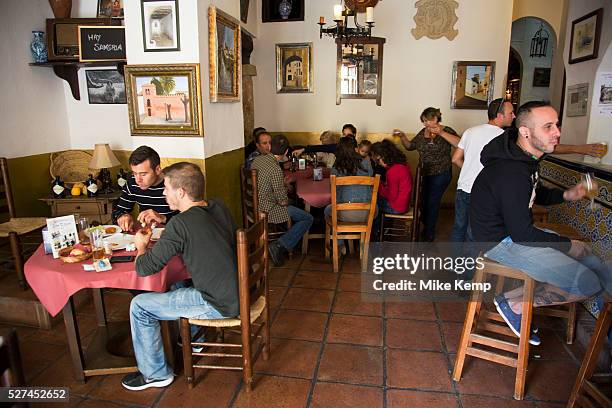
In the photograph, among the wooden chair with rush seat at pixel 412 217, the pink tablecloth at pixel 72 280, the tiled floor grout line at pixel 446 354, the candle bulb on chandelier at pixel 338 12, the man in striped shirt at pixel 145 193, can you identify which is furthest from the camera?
the candle bulb on chandelier at pixel 338 12

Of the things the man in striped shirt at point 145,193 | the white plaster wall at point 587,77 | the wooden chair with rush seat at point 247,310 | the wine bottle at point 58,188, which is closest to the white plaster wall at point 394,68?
the white plaster wall at point 587,77

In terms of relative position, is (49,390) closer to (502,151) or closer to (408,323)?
(408,323)

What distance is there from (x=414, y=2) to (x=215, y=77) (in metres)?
3.69

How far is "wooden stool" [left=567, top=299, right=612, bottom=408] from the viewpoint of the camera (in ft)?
5.82

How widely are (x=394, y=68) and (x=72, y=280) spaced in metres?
5.36

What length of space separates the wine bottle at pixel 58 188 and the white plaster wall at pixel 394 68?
3.16 m

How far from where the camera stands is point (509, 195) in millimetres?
2102

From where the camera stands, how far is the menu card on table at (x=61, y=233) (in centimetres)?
231

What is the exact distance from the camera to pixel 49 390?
7.24ft

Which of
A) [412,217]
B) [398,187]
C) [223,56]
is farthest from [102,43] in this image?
[412,217]

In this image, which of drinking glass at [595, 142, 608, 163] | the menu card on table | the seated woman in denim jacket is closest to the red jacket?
the seated woman in denim jacket

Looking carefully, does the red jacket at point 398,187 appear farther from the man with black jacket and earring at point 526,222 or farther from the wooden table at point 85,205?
the wooden table at point 85,205

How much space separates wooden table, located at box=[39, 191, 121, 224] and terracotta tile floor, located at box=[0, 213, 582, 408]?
4.29 feet

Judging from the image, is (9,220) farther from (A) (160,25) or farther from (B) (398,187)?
(B) (398,187)
